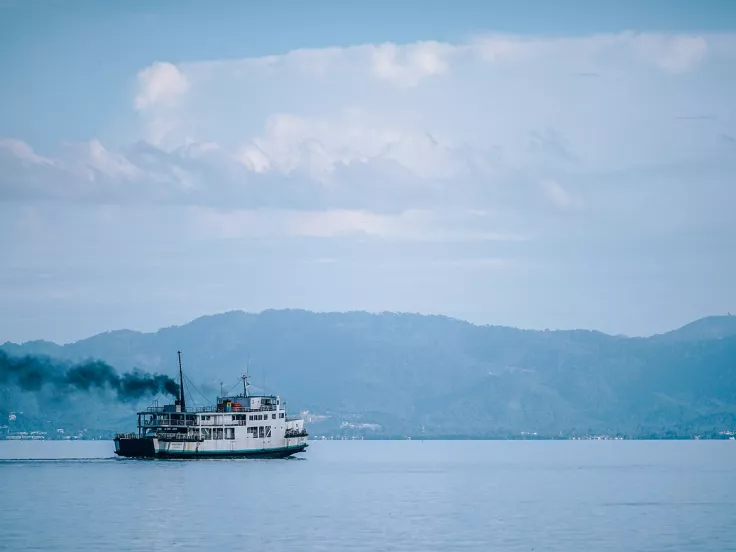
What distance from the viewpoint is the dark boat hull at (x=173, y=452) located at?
563 feet

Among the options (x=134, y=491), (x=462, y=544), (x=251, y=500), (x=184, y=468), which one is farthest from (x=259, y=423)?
(x=462, y=544)

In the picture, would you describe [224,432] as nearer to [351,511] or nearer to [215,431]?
[215,431]

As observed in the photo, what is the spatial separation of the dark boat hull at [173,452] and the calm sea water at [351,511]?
6.89 m

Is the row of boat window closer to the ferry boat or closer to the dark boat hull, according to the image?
the ferry boat

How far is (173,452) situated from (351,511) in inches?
2901

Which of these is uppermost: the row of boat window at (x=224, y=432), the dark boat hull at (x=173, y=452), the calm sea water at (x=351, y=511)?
the row of boat window at (x=224, y=432)

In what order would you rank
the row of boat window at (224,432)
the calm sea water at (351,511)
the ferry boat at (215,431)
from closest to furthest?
the calm sea water at (351,511) < the ferry boat at (215,431) < the row of boat window at (224,432)

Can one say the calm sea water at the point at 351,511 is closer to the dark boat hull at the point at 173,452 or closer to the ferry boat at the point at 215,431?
the dark boat hull at the point at 173,452

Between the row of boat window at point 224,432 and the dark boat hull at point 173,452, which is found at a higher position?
the row of boat window at point 224,432

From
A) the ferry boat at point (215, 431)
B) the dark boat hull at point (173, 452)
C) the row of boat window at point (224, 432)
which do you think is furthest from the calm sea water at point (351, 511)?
the row of boat window at point (224, 432)

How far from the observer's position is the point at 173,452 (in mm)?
171125

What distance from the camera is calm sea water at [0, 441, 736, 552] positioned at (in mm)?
80500

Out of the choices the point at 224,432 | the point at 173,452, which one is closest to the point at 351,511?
the point at 173,452

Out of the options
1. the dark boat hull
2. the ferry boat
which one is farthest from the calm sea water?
the ferry boat
